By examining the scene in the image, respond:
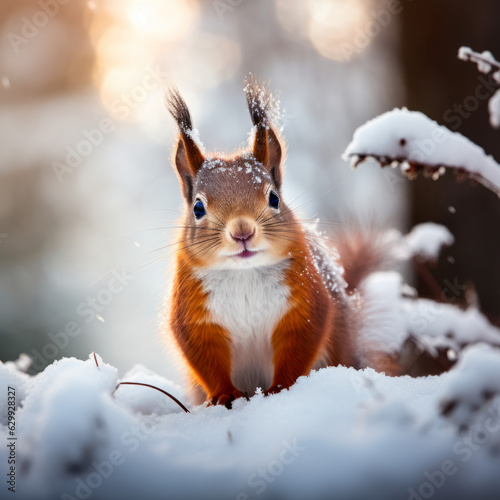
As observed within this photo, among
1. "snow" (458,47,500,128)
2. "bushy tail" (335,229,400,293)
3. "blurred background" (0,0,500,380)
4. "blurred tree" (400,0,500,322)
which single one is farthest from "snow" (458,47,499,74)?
"blurred tree" (400,0,500,322)

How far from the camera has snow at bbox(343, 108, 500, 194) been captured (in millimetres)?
840

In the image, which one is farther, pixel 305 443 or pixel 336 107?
pixel 336 107

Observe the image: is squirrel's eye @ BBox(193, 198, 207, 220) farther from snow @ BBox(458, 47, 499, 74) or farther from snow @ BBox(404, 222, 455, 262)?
snow @ BBox(404, 222, 455, 262)

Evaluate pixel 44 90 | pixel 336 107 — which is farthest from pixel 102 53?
pixel 336 107

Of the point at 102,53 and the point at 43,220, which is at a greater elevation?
the point at 102,53

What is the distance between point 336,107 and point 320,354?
2421 mm

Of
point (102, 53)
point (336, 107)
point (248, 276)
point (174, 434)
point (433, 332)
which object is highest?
point (102, 53)

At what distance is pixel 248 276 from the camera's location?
1220 millimetres

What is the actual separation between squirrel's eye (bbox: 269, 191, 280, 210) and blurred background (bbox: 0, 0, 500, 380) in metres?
0.65

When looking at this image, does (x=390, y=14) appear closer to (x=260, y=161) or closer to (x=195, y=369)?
(x=260, y=161)

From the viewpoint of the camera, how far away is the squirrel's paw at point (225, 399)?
1132 millimetres

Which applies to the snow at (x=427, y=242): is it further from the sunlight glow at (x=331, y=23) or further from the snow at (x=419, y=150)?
the sunlight glow at (x=331, y=23)

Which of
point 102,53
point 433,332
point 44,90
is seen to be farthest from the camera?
point 44,90

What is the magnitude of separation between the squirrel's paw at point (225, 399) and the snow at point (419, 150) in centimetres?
62
